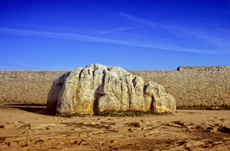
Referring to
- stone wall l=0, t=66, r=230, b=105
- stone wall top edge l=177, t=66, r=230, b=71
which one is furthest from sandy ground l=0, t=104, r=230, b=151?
stone wall top edge l=177, t=66, r=230, b=71

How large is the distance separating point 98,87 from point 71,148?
4353 millimetres

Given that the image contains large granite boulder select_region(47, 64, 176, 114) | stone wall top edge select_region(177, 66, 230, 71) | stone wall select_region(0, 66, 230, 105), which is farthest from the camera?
stone wall top edge select_region(177, 66, 230, 71)

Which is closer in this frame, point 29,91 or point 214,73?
point 214,73

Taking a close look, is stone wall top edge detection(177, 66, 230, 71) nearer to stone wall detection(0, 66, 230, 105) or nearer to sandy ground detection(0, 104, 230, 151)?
stone wall detection(0, 66, 230, 105)

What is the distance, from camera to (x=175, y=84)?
13.9 meters

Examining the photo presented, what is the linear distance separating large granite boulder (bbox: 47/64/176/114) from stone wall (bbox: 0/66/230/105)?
5841 millimetres

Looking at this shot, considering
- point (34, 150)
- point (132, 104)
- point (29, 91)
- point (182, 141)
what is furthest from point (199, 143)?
point (29, 91)

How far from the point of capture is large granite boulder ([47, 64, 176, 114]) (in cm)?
745

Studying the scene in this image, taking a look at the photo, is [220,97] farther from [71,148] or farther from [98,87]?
[71,148]

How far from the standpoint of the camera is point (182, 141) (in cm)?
409

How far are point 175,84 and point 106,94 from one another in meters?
7.79

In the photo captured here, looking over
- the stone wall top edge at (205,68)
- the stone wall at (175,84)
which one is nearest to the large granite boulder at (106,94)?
the stone wall at (175,84)

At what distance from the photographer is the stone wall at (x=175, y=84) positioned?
13305mm

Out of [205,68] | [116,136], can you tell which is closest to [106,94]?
[116,136]
